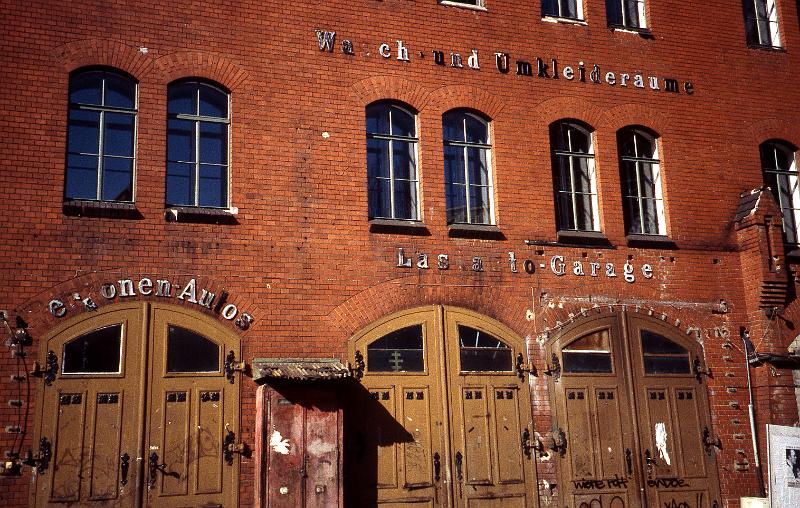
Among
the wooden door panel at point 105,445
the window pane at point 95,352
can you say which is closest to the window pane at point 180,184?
the window pane at point 95,352

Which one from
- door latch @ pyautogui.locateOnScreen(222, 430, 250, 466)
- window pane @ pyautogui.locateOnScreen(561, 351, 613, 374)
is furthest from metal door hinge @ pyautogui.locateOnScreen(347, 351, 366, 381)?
window pane @ pyautogui.locateOnScreen(561, 351, 613, 374)

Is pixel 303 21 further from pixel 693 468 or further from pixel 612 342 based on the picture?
pixel 693 468

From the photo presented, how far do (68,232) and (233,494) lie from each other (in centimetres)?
369

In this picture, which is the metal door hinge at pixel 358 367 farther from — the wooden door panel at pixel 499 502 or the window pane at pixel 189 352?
the wooden door panel at pixel 499 502

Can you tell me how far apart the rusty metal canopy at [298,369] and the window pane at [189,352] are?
1.75 ft

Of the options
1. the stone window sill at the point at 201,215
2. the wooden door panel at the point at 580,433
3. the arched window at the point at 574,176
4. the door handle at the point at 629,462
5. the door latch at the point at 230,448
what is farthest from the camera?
the arched window at the point at 574,176

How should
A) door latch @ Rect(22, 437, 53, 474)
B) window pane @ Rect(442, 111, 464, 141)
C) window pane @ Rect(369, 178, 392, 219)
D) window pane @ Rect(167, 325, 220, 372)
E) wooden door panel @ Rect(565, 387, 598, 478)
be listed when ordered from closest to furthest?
door latch @ Rect(22, 437, 53, 474), window pane @ Rect(167, 325, 220, 372), wooden door panel @ Rect(565, 387, 598, 478), window pane @ Rect(369, 178, 392, 219), window pane @ Rect(442, 111, 464, 141)

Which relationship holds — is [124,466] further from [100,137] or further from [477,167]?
[477,167]

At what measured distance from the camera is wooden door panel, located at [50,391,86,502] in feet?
31.3

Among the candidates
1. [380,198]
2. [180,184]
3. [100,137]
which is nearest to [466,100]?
[380,198]

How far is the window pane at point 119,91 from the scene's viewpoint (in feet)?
35.8

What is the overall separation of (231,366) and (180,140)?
9.95 ft

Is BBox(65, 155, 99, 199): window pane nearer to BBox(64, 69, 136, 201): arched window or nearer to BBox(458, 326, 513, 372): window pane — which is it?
BBox(64, 69, 136, 201): arched window

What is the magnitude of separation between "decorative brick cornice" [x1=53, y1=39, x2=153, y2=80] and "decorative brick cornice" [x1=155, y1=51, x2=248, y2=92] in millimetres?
213
